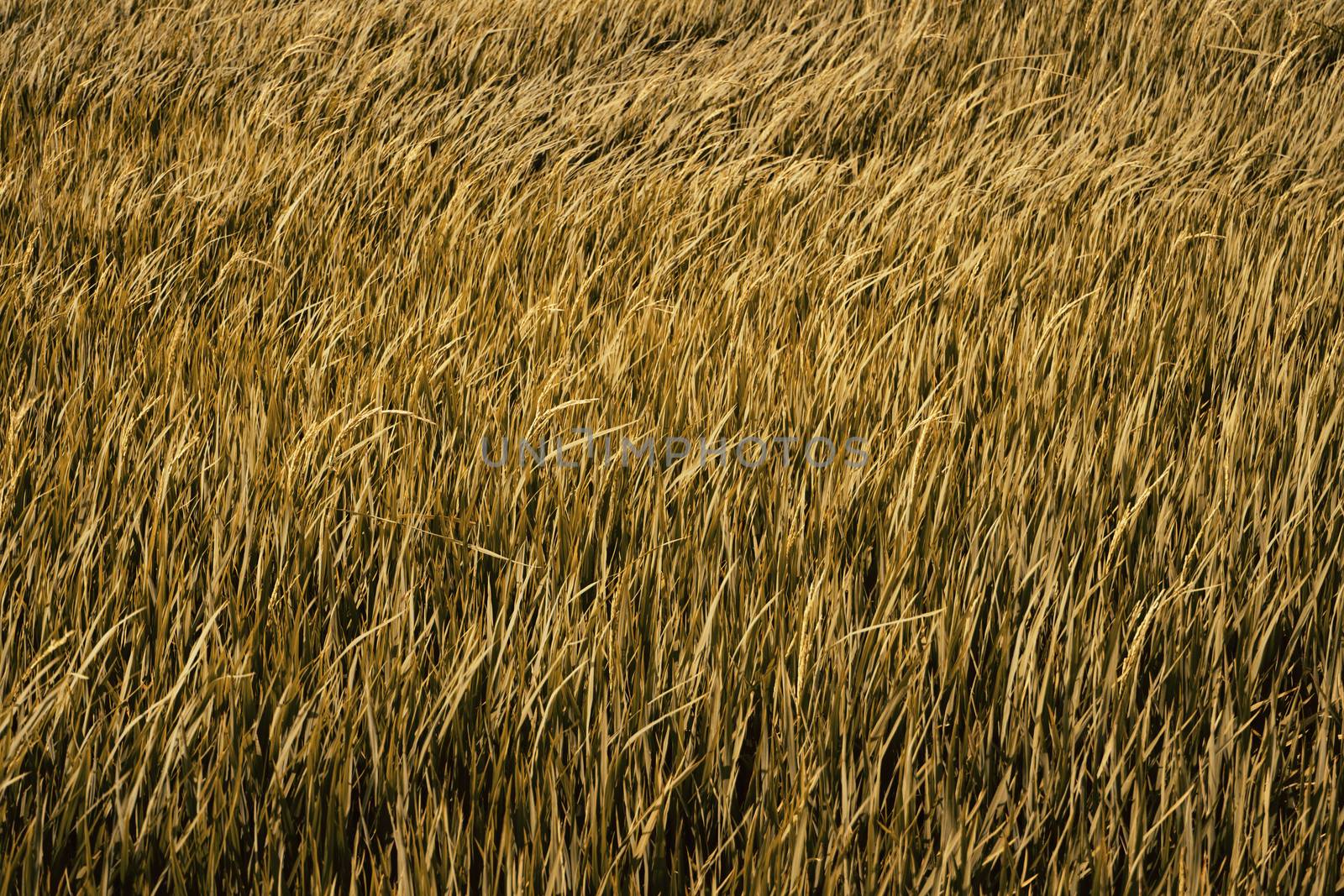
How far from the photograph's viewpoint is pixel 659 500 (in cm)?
145

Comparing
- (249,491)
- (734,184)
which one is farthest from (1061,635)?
(734,184)

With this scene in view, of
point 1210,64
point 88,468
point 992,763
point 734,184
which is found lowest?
point 992,763

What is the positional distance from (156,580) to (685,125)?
2.24 metres

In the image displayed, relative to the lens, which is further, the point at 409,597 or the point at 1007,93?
the point at 1007,93

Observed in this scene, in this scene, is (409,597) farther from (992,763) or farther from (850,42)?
(850,42)

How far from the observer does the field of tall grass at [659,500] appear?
1045 mm

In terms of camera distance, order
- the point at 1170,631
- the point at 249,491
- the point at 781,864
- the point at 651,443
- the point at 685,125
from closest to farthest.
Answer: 1. the point at 781,864
2. the point at 1170,631
3. the point at 249,491
4. the point at 651,443
5. the point at 685,125

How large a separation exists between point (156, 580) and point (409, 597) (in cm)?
39

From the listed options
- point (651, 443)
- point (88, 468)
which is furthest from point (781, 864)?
point (88, 468)

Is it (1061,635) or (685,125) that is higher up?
(685,125)

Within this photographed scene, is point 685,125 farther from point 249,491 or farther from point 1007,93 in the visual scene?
point 249,491

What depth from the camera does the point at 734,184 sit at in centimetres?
284

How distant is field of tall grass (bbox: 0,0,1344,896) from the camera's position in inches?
41.1

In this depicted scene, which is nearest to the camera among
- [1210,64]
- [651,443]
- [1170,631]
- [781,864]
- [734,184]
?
[781,864]
